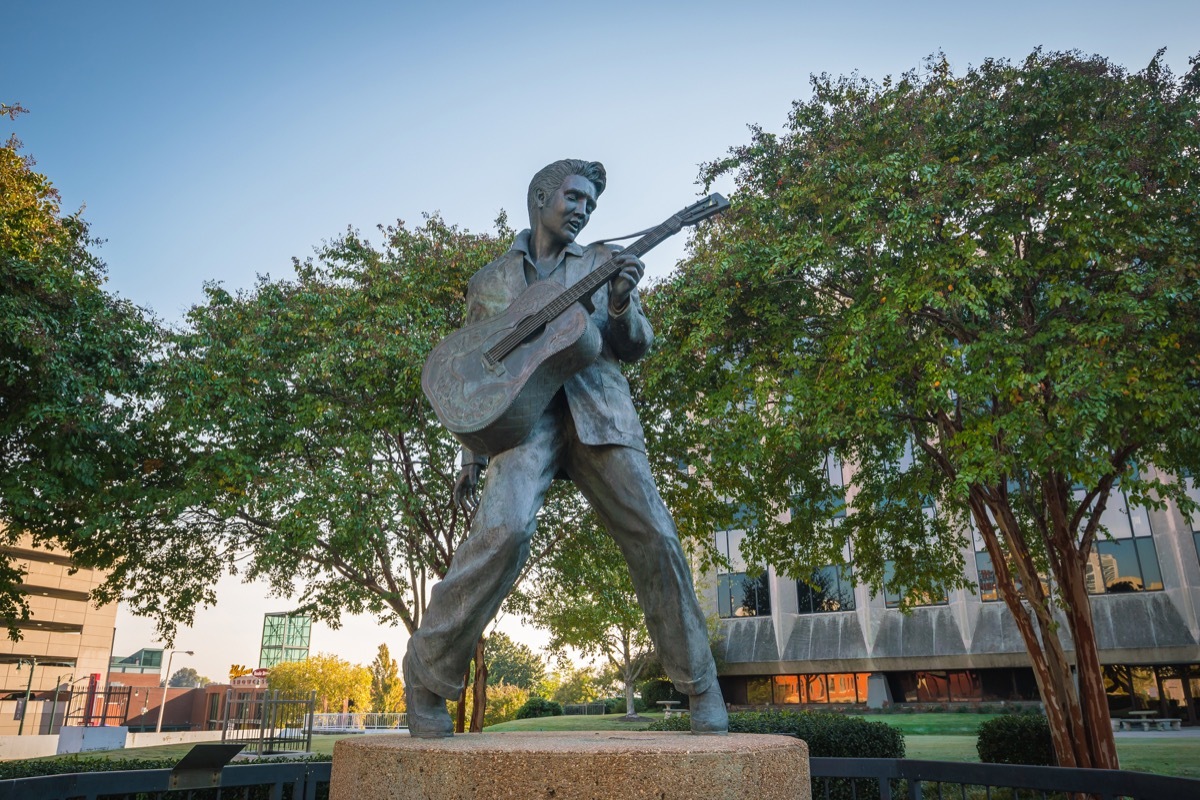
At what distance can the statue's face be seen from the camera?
13.7ft

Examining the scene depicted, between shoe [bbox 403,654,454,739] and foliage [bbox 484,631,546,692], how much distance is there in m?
65.6

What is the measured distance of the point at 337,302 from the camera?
1376cm

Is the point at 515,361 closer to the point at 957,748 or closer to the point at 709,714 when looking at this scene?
the point at 709,714

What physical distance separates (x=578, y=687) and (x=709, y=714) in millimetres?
56703

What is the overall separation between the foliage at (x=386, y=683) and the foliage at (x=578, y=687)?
11.1 m

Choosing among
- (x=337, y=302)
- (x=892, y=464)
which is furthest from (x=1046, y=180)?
(x=337, y=302)

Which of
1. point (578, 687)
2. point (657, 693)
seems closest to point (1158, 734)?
point (657, 693)

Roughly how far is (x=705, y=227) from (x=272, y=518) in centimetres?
899

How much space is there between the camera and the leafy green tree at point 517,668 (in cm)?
7025

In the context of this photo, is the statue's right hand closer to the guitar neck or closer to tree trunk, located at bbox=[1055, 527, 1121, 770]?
the guitar neck

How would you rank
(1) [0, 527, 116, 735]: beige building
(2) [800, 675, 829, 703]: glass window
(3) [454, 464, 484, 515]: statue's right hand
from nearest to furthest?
(3) [454, 464, 484, 515]: statue's right hand → (2) [800, 675, 829, 703]: glass window → (1) [0, 527, 116, 735]: beige building

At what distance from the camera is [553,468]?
3.82 meters

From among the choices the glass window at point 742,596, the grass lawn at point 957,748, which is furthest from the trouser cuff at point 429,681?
the glass window at point 742,596

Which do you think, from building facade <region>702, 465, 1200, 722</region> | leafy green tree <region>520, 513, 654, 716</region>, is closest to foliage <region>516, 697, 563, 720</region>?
building facade <region>702, 465, 1200, 722</region>
